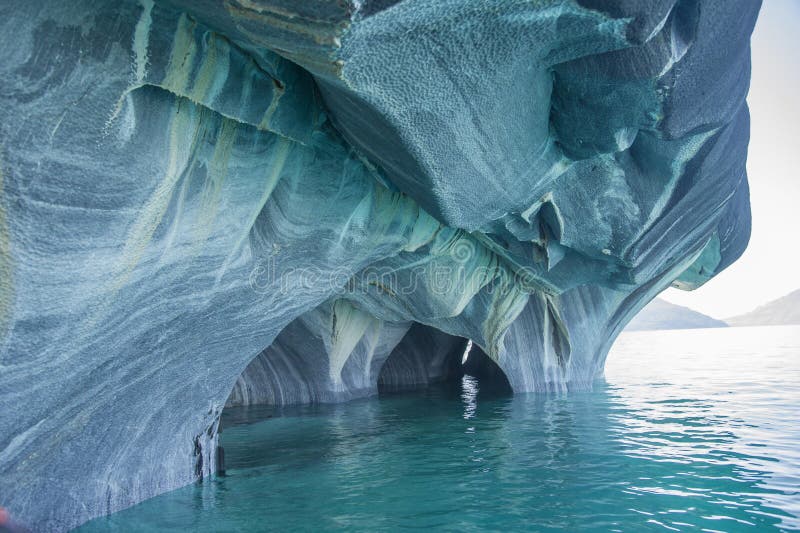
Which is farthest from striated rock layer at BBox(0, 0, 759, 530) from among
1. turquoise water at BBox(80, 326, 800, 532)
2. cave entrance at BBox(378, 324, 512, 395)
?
cave entrance at BBox(378, 324, 512, 395)

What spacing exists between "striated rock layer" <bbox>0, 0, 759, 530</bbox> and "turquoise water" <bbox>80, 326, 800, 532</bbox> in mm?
1138

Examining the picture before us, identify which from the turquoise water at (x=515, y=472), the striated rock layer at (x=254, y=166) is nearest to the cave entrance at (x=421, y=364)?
the turquoise water at (x=515, y=472)

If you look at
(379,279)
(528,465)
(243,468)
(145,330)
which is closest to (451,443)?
(528,465)

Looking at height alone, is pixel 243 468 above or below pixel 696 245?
below

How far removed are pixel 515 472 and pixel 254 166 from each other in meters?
4.07

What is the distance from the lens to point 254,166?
16.6 ft

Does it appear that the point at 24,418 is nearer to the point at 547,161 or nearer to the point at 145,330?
the point at 145,330

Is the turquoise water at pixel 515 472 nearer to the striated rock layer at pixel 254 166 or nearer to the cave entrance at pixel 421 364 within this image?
the striated rock layer at pixel 254 166

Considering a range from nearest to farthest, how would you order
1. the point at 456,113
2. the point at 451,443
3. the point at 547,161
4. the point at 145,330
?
the point at 456,113
the point at 145,330
the point at 547,161
the point at 451,443

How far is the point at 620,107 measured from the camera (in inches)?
208

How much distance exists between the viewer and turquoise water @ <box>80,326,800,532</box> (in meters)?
4.81

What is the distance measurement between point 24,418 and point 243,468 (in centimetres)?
364

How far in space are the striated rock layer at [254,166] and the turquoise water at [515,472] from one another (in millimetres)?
1138

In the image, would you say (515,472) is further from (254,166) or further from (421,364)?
(421,364)
